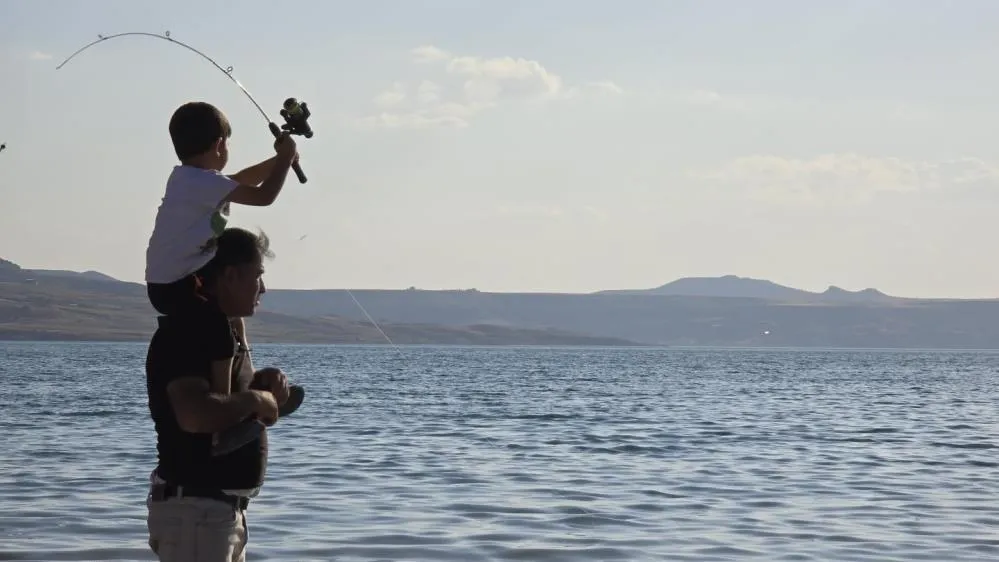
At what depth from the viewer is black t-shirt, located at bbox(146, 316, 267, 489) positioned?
4565 millimetres

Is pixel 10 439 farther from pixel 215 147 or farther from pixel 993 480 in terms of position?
pixel 215 147

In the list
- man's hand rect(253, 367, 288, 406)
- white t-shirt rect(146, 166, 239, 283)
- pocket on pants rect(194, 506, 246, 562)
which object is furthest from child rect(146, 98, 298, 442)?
pocket on pants rect(194, 506, 246, 562)

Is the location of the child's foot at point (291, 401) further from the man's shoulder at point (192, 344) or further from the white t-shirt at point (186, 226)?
the white t-shirt at point (186, 226)

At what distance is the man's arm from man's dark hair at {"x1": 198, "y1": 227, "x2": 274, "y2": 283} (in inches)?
15.9

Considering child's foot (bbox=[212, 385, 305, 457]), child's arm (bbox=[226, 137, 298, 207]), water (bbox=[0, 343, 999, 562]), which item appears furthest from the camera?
water (bbox=[0, 343, 999, 562])

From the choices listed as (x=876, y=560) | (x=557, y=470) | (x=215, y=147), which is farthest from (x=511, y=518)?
(x=215, y=147)

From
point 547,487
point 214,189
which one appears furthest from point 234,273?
point 547,487

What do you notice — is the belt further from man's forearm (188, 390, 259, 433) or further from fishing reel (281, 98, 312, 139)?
fishing reel (281, 98, 312, 139)

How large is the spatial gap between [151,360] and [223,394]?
266 mm

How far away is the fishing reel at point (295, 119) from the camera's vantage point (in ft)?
16.7

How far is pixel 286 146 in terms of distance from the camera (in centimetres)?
498

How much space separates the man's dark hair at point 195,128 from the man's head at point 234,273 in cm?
30

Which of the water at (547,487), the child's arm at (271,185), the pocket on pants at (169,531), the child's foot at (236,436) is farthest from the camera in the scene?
the water at (547,487)

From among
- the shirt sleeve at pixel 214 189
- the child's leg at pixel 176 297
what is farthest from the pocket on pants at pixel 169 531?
the shirt sleeve at pixel 214 189
